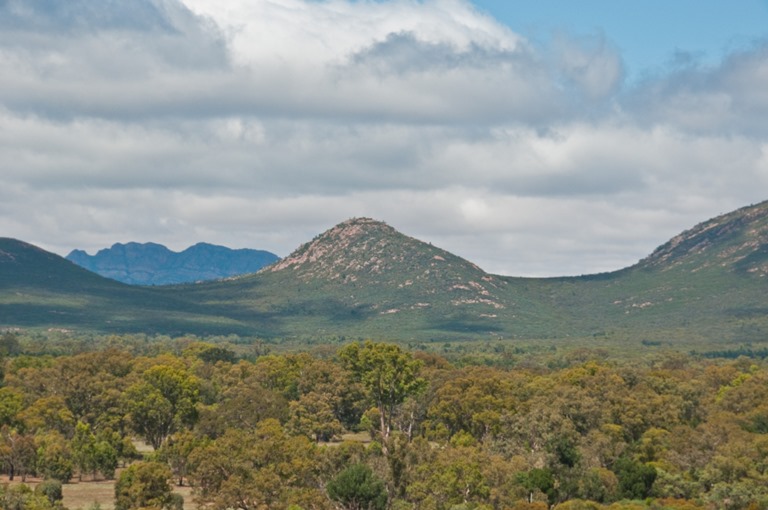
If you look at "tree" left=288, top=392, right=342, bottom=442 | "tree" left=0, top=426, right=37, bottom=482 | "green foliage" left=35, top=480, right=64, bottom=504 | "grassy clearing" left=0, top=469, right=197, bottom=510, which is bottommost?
"grassy clearing" left=0, top=469, right=197, bottom=510

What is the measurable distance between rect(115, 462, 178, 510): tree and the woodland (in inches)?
7.1

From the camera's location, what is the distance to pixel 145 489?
92500 mm

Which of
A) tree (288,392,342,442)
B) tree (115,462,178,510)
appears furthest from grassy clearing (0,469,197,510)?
tree (288,392,342,442)

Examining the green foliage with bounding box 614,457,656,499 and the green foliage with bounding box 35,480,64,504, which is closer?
the green foliage with bounding box 614,457,656,499

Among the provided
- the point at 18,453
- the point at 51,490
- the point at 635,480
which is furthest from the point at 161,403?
the point at 635,480

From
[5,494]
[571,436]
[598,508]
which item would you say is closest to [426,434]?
[571,436]

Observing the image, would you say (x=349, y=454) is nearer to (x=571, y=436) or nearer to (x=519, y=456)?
(x=519, y=456)

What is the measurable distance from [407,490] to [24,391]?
77415mm

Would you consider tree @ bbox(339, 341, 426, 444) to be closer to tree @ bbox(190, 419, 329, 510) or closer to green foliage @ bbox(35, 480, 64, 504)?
tree @ bbox(190, 419, 329, 510)

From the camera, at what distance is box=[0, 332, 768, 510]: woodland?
8994 centimetres

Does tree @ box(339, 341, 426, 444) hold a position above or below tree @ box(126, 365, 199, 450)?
above

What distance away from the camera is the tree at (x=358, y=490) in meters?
84.6

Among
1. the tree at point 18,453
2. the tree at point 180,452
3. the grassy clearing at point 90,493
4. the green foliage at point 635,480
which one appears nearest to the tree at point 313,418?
the tree at point 180,452

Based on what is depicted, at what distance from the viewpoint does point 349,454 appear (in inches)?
3698
